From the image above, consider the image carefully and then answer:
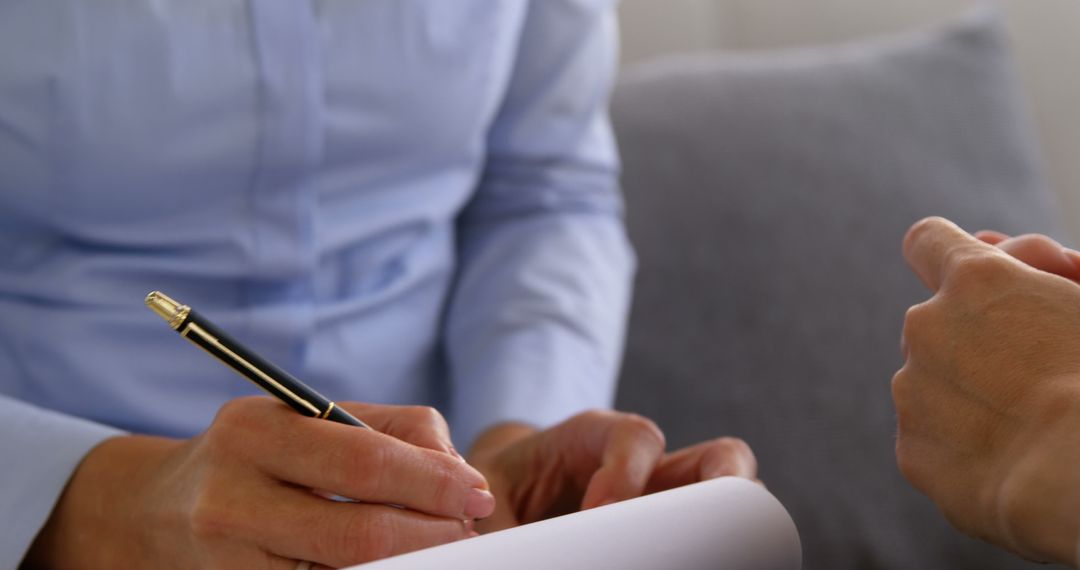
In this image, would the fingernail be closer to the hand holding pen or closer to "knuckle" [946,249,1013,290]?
the hand holding pen

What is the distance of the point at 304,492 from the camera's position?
0.38 meters

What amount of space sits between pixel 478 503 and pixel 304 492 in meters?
0.06

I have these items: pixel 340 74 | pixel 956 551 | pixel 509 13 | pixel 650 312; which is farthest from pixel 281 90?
pixel 956 551

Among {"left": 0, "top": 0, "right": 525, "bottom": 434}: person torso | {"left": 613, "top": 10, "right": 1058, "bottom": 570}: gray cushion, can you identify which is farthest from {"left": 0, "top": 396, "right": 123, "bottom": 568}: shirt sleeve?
{"left": 613, "top": 10, "right": 1058, "bottom": 570}: gray cushion

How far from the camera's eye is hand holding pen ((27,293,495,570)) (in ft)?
1.20

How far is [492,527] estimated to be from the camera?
50 cm

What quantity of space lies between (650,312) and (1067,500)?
0.58 meters

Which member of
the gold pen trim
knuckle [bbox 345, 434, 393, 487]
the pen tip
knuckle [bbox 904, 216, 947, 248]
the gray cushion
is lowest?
the gray cushion

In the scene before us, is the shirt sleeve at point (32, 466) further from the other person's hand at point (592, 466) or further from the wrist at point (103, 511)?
the other person's hand at point (592, 466)

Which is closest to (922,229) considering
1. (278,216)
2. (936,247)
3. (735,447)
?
(936,247)

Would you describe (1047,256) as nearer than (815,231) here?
Yes

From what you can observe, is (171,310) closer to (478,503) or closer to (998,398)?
(478,503)

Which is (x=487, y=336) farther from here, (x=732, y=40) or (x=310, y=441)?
(x=732, y=40)

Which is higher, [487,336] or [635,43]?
[635,43]
